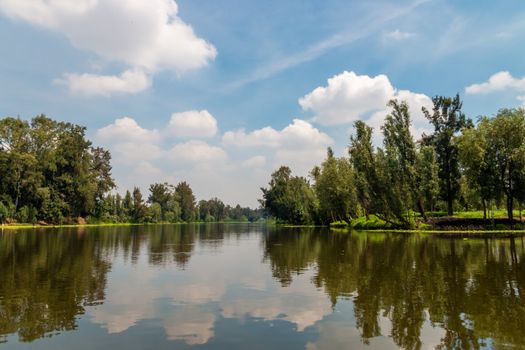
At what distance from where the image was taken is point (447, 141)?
80.4m

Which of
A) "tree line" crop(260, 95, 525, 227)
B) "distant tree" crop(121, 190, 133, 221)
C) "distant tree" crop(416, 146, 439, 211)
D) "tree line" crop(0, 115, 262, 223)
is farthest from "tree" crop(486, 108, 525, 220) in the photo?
"distant tree" crop(121, 190, 133, 221)

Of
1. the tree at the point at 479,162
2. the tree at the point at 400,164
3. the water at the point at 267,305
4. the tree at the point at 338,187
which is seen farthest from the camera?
the tree at the point at 338,187

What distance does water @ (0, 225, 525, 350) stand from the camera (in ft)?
39.8

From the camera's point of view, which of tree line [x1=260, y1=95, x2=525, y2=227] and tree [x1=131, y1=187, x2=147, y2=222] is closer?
tree line [x1=260, y1=95, x2=525, y2=227]

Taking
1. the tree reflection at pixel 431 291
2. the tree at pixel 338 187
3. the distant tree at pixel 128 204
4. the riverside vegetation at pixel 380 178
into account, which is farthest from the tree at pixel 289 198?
the tree reflection at pixel 431 291

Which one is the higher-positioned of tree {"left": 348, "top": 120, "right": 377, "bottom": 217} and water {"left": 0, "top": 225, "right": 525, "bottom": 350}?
tree {"left": 348, "top": 120, "right": 377, "bottom": 217}

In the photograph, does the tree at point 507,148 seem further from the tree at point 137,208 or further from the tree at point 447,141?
the tree at point 137,208

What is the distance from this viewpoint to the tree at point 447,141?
79.9 m

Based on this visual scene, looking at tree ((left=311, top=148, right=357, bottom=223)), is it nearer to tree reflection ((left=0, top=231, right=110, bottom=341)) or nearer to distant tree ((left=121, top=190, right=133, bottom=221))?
tree reflection ((left=0, top=231, right=110, bottom=341))

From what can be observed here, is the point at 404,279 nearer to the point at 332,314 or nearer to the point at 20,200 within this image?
the point at 332,314

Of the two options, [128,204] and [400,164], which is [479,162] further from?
[128,204]

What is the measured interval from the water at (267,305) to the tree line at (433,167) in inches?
1439

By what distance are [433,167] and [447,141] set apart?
12.1 metres

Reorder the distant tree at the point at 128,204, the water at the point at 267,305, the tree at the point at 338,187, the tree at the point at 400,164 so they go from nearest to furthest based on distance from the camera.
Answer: the water at the point at 267,305
the tree at the point at 400,164
the tree at the point at 338,187
the distant tree at the point at 128,204
